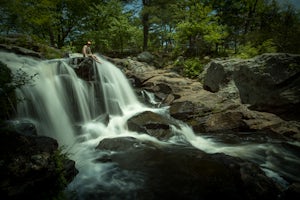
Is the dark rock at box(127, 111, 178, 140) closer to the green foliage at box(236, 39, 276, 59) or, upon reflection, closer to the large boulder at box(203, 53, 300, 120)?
the large boulder at box(203, 53, 300, 120)

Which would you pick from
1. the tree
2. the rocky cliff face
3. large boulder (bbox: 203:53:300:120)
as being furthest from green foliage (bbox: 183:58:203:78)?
large boulder (bbox: 203:53:300:120)

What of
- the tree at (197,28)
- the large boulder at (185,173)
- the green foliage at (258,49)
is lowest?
the large boulder at (185,173)

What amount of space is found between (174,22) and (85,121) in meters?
15.3

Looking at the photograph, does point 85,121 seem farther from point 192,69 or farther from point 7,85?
point 192,69

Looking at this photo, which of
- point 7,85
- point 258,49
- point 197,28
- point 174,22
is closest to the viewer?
point 7,85

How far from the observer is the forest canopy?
56.6 feet

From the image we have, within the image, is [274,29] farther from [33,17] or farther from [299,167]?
[33,17]

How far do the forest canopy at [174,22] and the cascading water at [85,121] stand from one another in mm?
7986

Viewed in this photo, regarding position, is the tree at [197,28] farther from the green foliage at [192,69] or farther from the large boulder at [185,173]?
the large boulder at [185,173]

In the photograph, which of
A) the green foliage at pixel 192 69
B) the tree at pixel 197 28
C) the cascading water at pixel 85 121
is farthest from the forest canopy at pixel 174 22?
the cascading water at pixel 85 121

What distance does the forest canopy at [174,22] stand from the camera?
17.3 meters

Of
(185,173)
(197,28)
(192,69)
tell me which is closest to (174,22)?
(197,28)

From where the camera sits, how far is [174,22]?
21.6m

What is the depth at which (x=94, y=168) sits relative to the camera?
6.39 m
